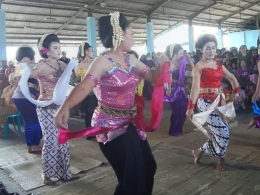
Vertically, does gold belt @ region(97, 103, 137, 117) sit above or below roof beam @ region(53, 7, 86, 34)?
below

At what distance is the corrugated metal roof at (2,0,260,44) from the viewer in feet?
37.6

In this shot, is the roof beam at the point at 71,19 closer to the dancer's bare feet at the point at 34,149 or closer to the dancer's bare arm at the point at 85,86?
the dancer's bare feet at the point at 34,149

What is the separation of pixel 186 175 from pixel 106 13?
37.3 ft

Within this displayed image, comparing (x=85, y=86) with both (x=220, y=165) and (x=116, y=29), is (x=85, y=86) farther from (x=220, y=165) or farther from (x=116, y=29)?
(x=220, y=165)

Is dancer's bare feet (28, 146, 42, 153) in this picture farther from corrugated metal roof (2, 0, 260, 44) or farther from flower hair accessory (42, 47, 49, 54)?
corrugated metal roof (2, 0, 260, 44)

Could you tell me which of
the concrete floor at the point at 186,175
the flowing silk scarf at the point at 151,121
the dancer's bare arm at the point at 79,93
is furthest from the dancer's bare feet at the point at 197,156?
the dancer's bare arm at the point at 79,93

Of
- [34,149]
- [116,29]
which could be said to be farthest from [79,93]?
[34,149]

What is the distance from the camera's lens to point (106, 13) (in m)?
13.4

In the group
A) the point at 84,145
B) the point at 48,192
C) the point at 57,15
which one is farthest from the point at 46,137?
the point at 57,15

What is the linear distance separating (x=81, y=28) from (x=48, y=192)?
13023mm

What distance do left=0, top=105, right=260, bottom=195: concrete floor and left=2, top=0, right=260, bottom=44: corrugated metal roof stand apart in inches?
322

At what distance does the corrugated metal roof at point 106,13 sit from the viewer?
451 inches

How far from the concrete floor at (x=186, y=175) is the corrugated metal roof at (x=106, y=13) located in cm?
817

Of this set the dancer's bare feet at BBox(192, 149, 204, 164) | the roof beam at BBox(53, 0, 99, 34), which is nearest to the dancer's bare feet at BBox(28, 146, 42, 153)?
the dancer's bare feet at BBox(192, 149, 204, 164)
